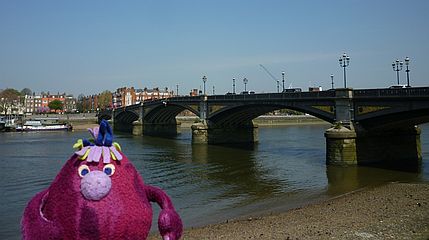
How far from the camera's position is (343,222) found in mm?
14078

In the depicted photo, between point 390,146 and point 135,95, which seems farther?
point 135,95

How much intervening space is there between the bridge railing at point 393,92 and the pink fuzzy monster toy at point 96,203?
81.6ft

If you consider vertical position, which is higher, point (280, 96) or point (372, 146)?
point (280, 96)

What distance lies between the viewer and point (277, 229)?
43.8 feet

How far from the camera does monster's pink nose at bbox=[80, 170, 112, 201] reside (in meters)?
4.24

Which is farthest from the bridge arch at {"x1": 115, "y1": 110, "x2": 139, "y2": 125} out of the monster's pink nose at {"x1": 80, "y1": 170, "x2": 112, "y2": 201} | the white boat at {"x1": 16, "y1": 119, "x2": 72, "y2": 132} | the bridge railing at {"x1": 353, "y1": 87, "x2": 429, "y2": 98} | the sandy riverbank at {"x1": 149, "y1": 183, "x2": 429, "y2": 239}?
the monster's pink nose at {"x1": 80, "y1": 170, "x2": 112, "y2": 201}

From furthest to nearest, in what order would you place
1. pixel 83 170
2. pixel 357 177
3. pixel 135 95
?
pixel 135 95
pixel 357 177
pixel 83 170

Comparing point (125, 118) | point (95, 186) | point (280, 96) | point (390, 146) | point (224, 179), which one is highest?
point (280, 96)

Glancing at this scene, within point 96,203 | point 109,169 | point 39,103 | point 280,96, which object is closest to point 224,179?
point 280,96

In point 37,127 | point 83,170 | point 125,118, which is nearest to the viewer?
point 83,170

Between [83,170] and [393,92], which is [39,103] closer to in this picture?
[393,92]

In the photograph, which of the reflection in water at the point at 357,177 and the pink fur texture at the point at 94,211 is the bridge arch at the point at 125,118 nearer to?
the reflection in water at the point at 357,177

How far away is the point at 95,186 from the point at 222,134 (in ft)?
161

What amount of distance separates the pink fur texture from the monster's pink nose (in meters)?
0.01
